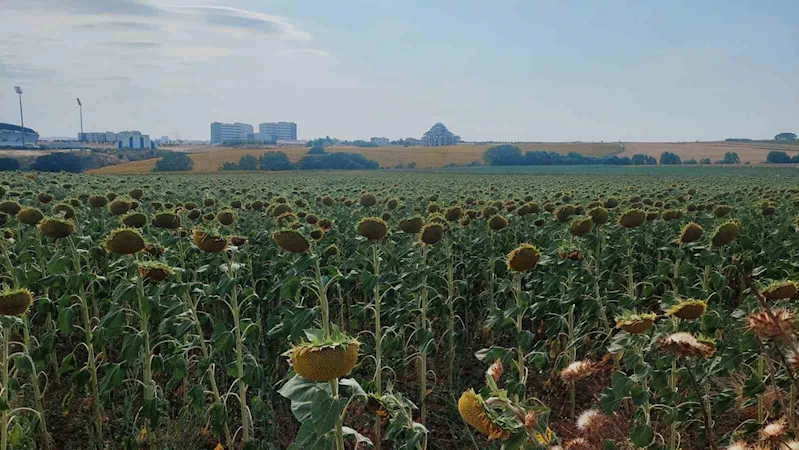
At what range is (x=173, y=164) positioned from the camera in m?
71.4

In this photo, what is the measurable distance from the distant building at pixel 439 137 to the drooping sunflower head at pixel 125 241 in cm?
Answer: 17348

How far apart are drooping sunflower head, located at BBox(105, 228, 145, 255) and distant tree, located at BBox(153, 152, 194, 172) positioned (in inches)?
2786

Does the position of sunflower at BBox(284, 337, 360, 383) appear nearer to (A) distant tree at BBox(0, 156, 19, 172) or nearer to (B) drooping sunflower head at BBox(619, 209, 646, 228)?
(B) drooping sunflower head at BBox(619, 209, 646, 228)

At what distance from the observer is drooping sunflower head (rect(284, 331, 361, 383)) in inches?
74.3

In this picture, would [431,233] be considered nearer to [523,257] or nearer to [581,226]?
[523,257]

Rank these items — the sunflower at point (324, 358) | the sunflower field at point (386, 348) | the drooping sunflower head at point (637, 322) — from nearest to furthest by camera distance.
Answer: the sunflower at point (324, 358)
the sunflower field at point (386, 348)
the drooping sunflower head at point (637, 322)

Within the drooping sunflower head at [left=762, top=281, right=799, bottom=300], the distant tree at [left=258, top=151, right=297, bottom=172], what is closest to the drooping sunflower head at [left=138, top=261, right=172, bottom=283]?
the drooping sunflower head at [left=762, top=281, right=799, bottom=300]

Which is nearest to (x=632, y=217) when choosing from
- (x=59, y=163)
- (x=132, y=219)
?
(x=132, y=219)

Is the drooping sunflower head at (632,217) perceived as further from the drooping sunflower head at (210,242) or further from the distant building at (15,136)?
the distant building at (15,136)

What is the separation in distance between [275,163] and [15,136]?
84175 mm

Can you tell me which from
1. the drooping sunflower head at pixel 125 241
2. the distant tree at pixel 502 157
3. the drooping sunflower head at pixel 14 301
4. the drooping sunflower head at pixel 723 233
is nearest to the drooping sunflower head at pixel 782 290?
the drooping sunflower head at pixel 723 233

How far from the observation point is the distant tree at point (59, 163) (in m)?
62.2

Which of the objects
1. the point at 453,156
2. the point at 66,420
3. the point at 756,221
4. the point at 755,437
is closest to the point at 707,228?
the point at 756,221

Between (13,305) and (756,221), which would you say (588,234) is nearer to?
(756,221)
